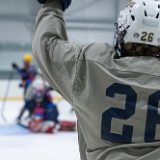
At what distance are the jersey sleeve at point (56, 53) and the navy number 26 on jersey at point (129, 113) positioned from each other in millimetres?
99

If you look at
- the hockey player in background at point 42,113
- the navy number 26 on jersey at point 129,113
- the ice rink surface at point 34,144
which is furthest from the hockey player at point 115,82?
the hockey player in background at point 42,113

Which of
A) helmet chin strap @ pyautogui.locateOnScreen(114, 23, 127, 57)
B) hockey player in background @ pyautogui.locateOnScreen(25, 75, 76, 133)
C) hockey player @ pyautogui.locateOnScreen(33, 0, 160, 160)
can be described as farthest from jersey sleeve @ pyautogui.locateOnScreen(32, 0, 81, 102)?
hockey player in background @ pyautogui.locateOnScreen(25, 75, 76, 133)

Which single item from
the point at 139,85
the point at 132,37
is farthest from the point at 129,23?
the point at 139,85

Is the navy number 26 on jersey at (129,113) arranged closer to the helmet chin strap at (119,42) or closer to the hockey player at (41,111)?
the helmet chin strap at (119,42)

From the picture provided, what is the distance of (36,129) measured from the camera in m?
4.12

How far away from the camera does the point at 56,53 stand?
34.3 inches

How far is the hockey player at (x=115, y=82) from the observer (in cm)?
83

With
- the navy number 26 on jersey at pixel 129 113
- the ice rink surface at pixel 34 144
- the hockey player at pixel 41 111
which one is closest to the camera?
the navy number 26 on jersey at pixel 129 113

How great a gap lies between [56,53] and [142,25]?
0.21 meters

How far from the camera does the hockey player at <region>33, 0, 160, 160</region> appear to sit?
2.72 feet

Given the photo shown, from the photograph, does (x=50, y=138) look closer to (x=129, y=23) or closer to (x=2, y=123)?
(x=2, y=123)

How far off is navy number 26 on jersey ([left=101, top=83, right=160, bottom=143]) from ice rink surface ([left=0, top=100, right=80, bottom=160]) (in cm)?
185

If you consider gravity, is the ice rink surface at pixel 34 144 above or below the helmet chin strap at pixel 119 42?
below

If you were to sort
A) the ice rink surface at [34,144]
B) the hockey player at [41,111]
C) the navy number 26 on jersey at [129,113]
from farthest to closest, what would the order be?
1. the hockey player at [41,111]
2. the ice rink surface at [34,144]
3. the navy number 26 on jersey at [129,113]
